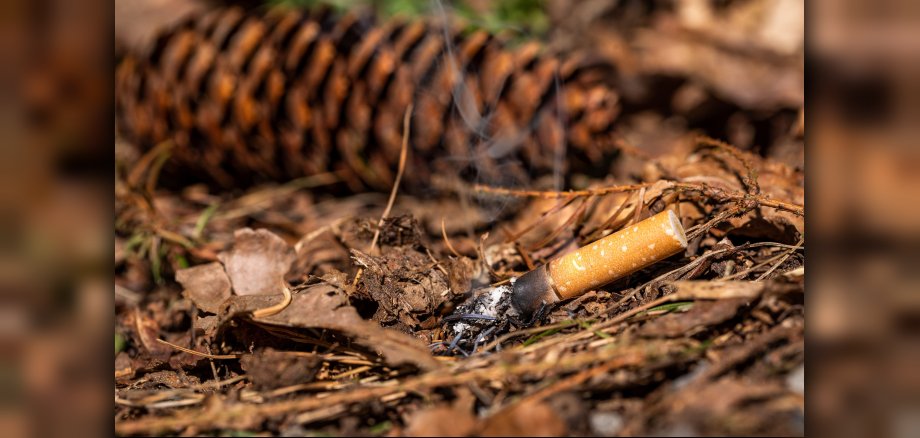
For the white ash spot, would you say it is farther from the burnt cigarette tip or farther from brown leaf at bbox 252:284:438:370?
brown leaf at bbox 252:284:438:370

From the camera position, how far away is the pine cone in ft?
5.67

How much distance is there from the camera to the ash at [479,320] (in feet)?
3.32

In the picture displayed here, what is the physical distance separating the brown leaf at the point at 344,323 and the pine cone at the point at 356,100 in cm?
76

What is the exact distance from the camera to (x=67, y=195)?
64cm

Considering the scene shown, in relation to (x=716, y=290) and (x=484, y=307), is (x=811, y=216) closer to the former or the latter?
(x=716, y=290)

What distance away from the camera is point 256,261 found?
3.93 ft

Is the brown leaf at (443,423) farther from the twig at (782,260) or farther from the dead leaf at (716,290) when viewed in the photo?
the twig at (782,260)

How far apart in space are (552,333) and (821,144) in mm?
425

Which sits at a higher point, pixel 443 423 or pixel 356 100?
pixel 356 100

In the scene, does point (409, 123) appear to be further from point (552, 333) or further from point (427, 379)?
point (427, 379)

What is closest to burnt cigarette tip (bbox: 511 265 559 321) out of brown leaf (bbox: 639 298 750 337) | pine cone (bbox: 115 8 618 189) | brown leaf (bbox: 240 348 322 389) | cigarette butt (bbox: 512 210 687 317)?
cigarette butt (bbox: 512 210 687 317)

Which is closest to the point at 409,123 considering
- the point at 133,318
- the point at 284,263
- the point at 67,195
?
→ the point at 284,263

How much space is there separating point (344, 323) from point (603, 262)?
0.37 m

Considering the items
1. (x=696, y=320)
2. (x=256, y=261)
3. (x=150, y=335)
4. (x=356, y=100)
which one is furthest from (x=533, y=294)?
(x=356, y=100)
